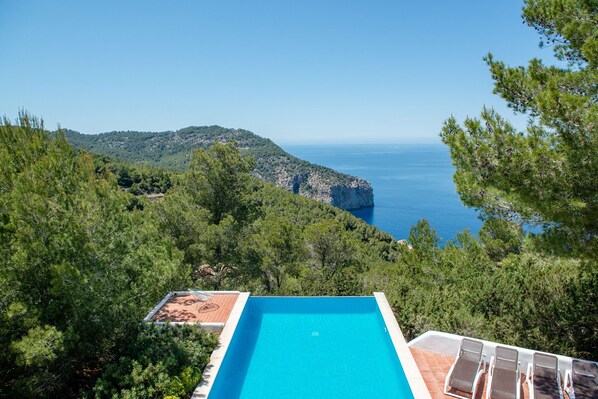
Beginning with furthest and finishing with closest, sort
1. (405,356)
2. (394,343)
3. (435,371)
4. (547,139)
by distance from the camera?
(394,343)
(405,356)
(435,371)
(547,139)

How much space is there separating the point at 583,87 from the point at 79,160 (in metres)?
6.58

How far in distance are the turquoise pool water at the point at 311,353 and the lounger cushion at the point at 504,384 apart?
1050mm

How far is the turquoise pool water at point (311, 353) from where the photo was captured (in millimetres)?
5324

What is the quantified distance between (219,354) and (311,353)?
66.8 inches

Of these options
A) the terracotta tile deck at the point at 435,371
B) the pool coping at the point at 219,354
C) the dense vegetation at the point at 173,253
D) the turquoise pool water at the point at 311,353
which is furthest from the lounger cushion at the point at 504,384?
the pool coping at the point at 219,354

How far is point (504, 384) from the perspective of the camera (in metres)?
4.54

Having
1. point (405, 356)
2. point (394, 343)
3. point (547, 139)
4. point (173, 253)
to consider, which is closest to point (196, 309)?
point (173, 253)

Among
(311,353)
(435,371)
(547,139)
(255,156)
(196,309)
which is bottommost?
(311,353)

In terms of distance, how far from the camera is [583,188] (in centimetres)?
408

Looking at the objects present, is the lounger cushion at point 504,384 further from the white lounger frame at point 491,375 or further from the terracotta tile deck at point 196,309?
the terracotta tile deck at point 196,309

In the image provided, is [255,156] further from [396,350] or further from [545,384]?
[545,384]

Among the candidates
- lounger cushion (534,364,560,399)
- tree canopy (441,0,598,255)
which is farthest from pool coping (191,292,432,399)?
tree canopy (441,0,598,255)

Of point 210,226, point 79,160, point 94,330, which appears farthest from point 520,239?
point 210,226

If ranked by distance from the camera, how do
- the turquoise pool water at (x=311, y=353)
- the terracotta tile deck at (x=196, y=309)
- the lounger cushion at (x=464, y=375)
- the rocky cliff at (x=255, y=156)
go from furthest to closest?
the rocky cliff at (x=255, y=156)
the terracotta tile deck at (x=196, y=309)
the turquoise pool water at (x=311, y=353)
the lounger cushion at (x=464, y=375)
